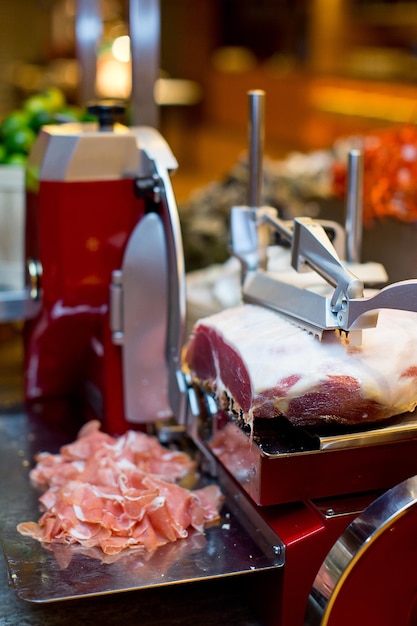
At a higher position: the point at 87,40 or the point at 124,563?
the point at 87,40

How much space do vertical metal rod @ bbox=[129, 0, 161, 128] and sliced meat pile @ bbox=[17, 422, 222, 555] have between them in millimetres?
692

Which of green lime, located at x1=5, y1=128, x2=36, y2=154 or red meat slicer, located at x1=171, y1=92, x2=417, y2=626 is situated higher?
green lime, located at x1=5, y1=128, x2=36, y2=154

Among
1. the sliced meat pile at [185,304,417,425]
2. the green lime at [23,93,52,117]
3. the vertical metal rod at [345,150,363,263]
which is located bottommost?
the sliced meat pile at [185,304,417,425]

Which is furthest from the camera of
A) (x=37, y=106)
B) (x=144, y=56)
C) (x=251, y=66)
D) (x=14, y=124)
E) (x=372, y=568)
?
(x=251, y=66)

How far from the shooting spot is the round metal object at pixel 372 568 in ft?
2.87

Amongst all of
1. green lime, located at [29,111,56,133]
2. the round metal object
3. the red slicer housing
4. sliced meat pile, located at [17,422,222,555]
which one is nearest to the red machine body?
the red slicer housing

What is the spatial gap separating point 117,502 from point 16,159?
866 mm

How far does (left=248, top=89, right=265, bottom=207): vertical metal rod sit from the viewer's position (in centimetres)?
127

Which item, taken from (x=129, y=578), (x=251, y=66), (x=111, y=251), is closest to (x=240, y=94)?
(x=251, y=66)

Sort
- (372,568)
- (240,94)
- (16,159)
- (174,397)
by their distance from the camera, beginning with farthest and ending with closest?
(240,94)
(16,159)
(174,397)
(372,568)

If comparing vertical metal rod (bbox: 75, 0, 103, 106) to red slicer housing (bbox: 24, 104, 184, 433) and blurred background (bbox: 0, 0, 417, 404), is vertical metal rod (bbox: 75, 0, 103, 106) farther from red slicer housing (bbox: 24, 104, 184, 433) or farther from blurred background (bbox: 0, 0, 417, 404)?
red slicer housing (bbox: 24, 104, 184, 433)

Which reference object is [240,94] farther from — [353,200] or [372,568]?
[372,568]

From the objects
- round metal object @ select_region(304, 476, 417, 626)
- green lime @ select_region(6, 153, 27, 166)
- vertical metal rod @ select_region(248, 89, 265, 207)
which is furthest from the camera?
green lime @ select_region(6, 153, 27, 166)

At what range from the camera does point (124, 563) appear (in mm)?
1009
